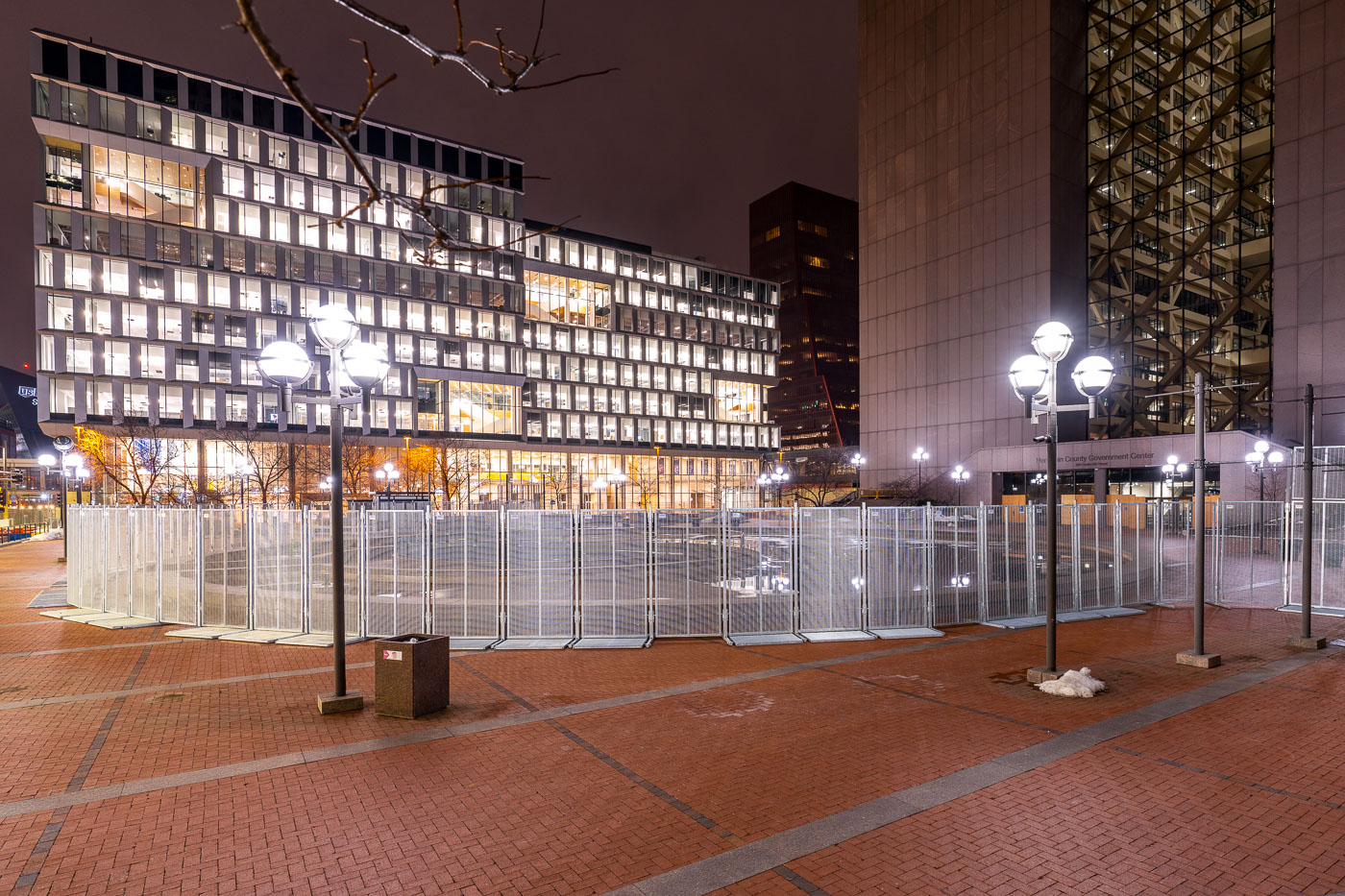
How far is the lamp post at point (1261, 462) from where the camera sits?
1952 cm

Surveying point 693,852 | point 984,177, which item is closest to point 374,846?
point 693,852

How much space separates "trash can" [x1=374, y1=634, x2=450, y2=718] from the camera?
8.88 m

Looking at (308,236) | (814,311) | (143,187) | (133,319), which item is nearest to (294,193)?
(308,236)

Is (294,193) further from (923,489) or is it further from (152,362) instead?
(923,489)

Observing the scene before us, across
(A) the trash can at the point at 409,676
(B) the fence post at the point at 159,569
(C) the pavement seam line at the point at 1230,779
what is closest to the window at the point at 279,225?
(B) the fence post at the point at 159,569

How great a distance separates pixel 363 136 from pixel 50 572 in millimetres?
63388

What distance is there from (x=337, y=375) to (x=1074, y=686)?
37.8 ft

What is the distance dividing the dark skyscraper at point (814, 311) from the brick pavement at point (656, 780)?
176 meters

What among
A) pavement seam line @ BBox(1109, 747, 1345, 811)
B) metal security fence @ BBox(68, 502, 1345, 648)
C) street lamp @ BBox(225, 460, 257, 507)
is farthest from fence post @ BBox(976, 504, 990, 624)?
street lamp @ BBox(225, 460, 257, 507)

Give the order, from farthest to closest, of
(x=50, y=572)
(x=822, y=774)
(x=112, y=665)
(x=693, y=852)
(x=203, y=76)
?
(x=203, y=76) < (x=50, y=572) < (x=112, y=665) < (x=822, y=774) < (x=693, y=852)

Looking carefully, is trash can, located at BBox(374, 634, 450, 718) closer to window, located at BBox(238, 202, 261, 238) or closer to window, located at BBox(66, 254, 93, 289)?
window, located at BBox(238, 202, 261, 238)

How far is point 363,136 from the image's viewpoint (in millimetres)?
75875

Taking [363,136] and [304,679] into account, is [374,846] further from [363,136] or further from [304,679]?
[363,136]

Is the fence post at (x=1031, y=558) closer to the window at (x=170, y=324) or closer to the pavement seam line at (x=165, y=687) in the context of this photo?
the pavement seam line at (x=165, y=687)
